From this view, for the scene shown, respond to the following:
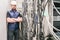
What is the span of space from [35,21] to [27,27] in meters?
0.25

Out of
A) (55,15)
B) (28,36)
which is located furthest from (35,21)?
(55,15)

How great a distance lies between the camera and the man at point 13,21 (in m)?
3.33

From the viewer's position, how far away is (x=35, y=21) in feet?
11.3

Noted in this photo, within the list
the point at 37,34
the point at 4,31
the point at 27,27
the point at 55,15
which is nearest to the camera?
the point at 4,31

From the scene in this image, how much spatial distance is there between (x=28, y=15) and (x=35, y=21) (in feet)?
0.71

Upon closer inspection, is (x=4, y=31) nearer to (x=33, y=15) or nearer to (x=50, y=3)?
(x=33, y=15)

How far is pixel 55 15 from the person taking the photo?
13.0 feet

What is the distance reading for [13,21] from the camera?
338 centimetres

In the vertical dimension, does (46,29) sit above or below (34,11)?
below

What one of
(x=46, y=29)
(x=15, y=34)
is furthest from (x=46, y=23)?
(x=15, y=34)

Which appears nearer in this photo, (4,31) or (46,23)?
(4,31)

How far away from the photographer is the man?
3332mm

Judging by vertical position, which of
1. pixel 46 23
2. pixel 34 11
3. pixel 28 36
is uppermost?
pixel 34 11

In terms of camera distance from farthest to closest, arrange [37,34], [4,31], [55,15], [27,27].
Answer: [55,15]
[27,27]
[37,34]
[4,31]
